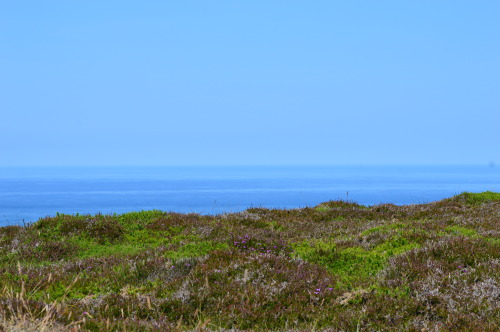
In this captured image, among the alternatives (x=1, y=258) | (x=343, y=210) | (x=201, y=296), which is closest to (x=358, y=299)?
(x=201, y=296)

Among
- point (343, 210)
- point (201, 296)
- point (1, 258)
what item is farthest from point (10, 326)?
point (343, 210)

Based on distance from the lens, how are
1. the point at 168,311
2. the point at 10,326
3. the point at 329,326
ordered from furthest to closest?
the point at 168,311 < the point at 329,326 < the point at 10,326

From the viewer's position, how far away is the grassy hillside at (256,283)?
7.07m

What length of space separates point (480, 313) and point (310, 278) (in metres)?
3.16

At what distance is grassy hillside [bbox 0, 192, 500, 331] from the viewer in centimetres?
707

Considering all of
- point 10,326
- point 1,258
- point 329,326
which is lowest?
point 1,258

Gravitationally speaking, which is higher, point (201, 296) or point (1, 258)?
point (201, 296)

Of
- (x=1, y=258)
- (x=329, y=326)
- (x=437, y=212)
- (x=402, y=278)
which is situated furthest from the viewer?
(x=437, y=212)

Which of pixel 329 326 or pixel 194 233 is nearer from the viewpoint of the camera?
pixel 329 326

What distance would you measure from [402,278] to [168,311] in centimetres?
465

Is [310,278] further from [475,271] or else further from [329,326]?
[475,271]

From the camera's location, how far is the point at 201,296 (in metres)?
8.40

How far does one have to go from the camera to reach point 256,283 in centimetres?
914

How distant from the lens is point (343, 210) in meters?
24.0
